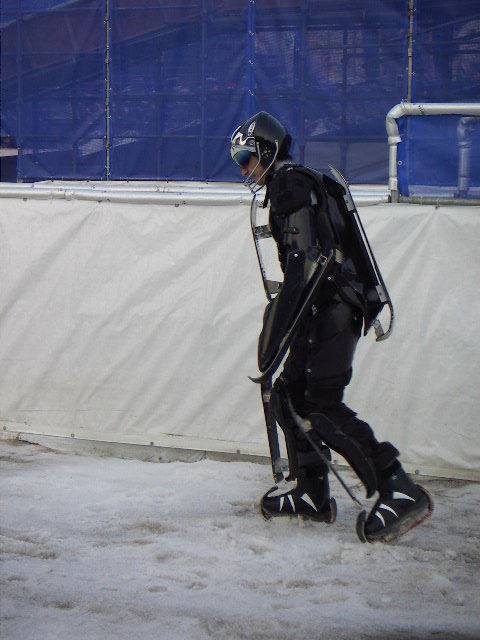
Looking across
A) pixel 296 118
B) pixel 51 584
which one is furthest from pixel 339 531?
pixel 296 118

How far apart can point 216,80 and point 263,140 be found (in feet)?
17.7

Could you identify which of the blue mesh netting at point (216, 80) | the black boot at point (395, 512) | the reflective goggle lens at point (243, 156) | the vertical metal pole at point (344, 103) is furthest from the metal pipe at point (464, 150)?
the vertical metal pole at point (344, 103)

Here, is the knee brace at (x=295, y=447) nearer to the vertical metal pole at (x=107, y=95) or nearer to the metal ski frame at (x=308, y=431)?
the metal ski frame at (x=308, y=431)

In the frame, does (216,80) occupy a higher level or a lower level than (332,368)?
higher

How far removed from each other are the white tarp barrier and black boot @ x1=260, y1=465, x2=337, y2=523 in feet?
2.88

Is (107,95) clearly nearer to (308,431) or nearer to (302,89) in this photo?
(302,89)

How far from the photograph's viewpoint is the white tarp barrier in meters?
5.19

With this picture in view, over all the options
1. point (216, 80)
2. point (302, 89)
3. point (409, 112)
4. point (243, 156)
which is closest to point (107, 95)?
point (216, 80)

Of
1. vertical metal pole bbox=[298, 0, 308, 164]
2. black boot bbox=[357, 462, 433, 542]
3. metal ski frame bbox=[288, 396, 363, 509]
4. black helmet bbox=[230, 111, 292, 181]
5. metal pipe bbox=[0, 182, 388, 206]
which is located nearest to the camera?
black boot bbox=[357, 462, 433, 542]

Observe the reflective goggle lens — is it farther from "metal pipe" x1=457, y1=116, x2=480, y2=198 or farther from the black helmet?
"metal pipe" x1=457, y1=116, x2=480, y2=198

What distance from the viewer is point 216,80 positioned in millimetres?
9656

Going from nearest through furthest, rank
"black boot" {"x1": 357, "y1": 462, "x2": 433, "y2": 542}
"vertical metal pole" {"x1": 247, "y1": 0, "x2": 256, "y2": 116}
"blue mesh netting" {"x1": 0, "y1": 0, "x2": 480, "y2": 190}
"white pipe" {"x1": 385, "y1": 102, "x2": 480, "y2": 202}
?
1. "black boot" {"x1": 357, "y1": 462, "x2": 433, "y2": 542}
2. "white pipe" {"x1": 385, "y1": 102, "x2": 480, "y2": 202}
3. "blue mesh netting" {"x1": 0, "y1": 0, "x2": 480, "y2": 190}
4. "vertical metal pole" {"x1": 247, "y1": 0, "x2": 256, "y2": 116}

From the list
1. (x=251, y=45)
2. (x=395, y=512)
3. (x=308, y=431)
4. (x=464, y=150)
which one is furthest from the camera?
(x=251, y=45)

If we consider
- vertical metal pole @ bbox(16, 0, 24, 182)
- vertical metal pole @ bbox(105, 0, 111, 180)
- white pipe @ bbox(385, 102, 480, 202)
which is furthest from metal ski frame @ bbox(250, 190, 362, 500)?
vertical metal pole @ bbox(16, 0, 24, 182)
